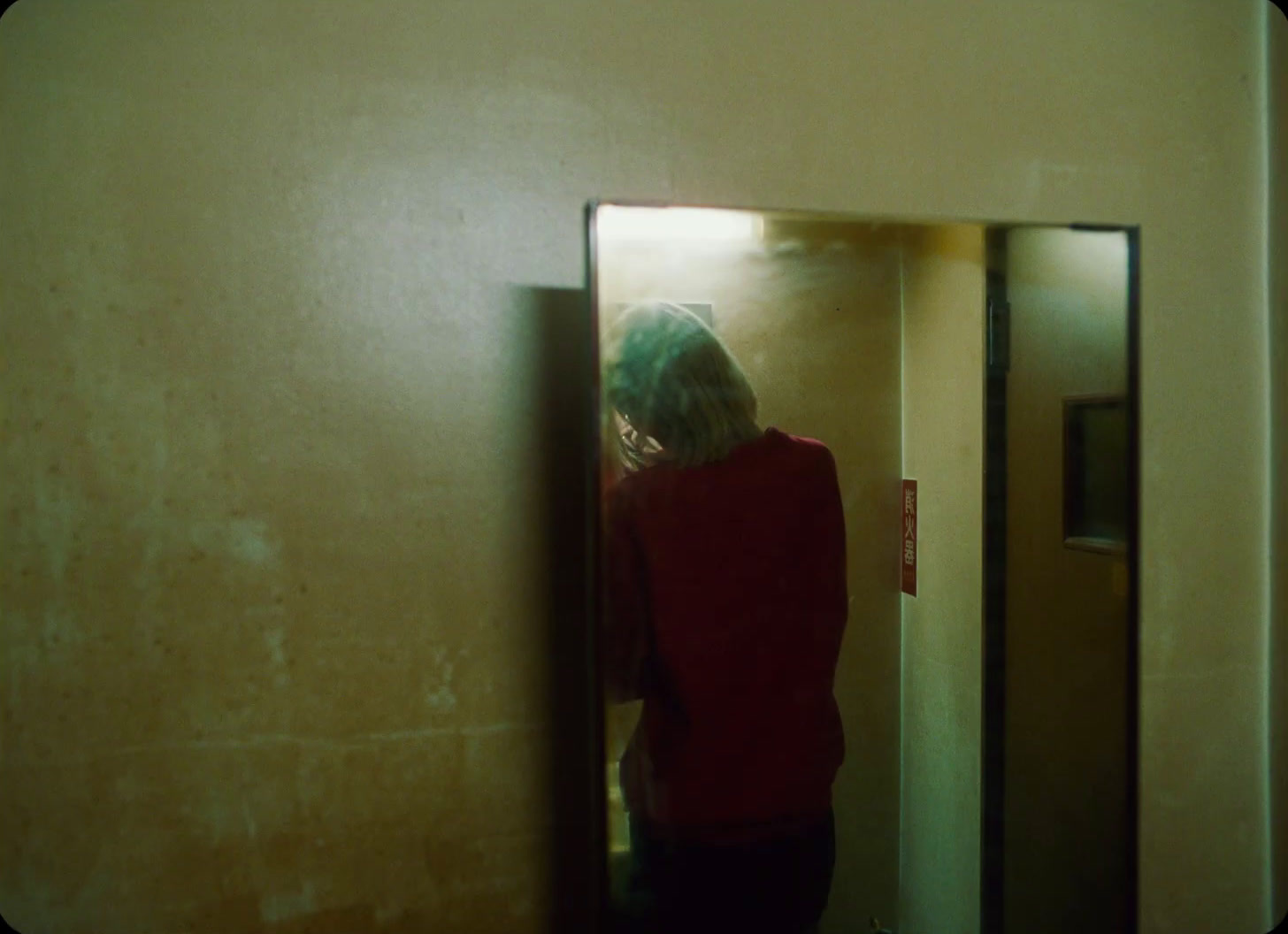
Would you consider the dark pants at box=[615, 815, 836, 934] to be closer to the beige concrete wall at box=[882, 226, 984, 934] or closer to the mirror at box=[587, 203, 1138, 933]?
the mirror at box=[587, 203, 1138, 933]

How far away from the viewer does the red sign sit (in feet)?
4.24

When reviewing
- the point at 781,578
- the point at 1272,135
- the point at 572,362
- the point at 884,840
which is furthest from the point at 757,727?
the point at 1272,135

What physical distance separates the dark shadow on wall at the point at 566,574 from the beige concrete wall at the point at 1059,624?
683 mm

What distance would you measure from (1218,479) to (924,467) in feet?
1.47

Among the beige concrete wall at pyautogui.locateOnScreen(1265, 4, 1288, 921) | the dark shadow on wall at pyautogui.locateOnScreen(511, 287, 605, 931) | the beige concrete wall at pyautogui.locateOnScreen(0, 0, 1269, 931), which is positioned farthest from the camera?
the beige concrete wall at pyautogui.locateOnScreen(1265, 4, 1288, 921)

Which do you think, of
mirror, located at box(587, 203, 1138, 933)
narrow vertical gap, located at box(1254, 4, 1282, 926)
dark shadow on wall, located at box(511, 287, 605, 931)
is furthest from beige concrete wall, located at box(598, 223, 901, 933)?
narrow vertical gap, located at box(1254, 4, 1282, 926)

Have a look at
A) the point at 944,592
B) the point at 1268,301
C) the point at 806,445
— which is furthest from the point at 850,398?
the point at 1268,301

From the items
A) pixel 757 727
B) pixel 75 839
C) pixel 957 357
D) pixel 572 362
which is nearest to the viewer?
pixel 75 839

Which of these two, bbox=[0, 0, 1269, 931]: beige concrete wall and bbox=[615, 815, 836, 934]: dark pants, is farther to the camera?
bbox=[615, 815, 836, 934]: dark pants

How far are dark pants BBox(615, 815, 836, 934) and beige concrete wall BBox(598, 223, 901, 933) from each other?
79 mm

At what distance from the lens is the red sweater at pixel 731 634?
1.13 meters

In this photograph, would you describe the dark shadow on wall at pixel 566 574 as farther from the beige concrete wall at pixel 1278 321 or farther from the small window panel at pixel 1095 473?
the beige concrete wall at pixel 1278 321

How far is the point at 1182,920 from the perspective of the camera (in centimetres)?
133

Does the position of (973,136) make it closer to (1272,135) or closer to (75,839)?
(1272,135)
